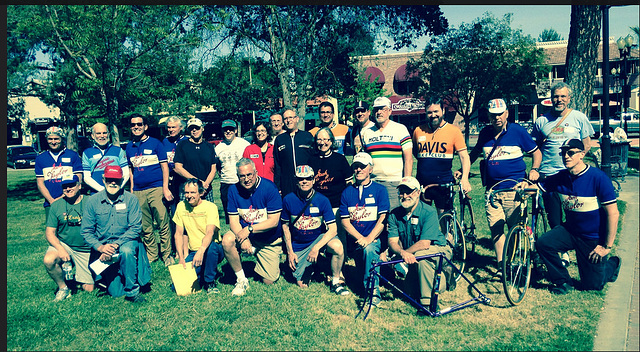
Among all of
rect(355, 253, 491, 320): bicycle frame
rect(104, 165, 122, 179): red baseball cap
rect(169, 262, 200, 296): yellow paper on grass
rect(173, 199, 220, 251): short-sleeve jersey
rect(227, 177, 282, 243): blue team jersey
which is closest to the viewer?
rect(355, 253, 491, 320): bicycle frame

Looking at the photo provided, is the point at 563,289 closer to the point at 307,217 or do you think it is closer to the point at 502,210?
the point at 502,210

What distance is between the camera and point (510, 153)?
→ 19.9 ft

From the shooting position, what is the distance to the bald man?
7.09 metres

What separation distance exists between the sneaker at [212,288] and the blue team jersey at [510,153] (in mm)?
3649

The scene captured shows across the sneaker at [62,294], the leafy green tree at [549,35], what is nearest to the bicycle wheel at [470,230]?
the sneaker at [62,294]

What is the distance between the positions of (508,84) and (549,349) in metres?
27.6

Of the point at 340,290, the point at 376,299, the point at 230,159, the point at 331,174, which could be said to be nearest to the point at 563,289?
the point at 376,299

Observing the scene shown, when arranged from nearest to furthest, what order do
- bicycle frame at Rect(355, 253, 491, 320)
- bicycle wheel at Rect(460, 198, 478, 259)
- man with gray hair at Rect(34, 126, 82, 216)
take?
bicycle frame at Rect(355, 253, 491, 320) → bicycle wheel at Rect(460, 198, 478, 259) → man with gray hair at Rect(34, 126, 82, 216)

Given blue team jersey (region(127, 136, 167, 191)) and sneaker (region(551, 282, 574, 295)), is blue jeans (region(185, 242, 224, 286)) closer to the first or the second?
blue team jersey (region(127, 136, 167, 191))

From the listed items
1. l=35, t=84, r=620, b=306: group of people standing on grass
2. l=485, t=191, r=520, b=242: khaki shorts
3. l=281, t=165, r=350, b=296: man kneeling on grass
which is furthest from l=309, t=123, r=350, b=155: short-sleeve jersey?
l=485, t=191, r=520, b=242: khaki shorts

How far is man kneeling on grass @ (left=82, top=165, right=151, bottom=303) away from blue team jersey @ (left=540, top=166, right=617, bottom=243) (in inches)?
196

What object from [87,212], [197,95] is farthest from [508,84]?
[87,212]

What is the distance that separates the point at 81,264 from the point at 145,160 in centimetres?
Answer: 183

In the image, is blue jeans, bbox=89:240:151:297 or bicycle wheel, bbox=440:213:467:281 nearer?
blue jeans, bbox=89:240:151:297
